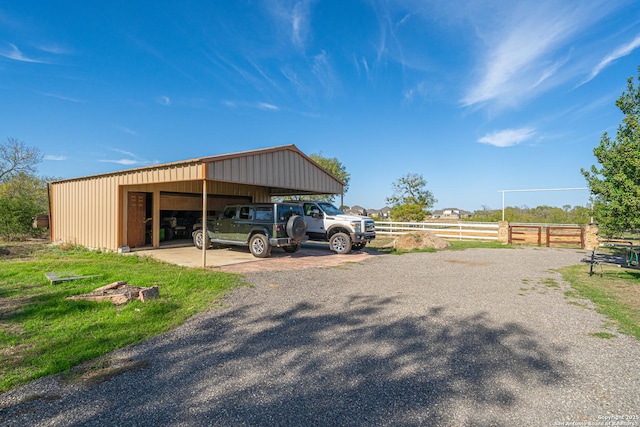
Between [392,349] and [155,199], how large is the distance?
12621mm

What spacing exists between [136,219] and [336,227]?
802 centimetres

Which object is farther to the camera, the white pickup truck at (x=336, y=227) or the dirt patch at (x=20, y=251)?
the white pickup truck at (x=336, y=227)

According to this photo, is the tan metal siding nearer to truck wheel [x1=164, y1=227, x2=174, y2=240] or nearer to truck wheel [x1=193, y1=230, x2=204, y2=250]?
truck wheel [x1=193, y1=230, x2=204, y2=250]

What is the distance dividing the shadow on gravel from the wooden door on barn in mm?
10234

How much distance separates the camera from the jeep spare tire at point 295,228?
11.4 meters

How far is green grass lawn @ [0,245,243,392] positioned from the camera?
373 cm

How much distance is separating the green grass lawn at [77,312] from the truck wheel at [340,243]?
5.75 meters

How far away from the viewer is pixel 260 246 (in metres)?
11.6

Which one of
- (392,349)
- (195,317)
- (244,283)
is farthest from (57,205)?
(392,349)

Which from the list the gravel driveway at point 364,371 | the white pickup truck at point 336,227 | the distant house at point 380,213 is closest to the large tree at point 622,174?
the gravel driveway at point 364,371

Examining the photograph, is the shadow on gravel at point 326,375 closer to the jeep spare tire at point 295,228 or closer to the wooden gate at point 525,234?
the jeep spare tire at point 295,228

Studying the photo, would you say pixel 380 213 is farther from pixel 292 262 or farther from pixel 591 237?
pixel 292 262

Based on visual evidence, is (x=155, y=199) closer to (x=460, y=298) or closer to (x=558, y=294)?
(x=460, y=298)

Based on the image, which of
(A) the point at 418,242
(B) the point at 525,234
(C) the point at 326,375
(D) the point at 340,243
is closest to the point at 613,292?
(C) the point at 326,375
